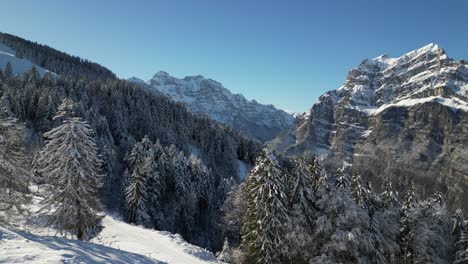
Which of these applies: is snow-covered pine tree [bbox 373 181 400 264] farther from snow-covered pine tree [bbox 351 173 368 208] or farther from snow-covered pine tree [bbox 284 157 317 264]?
snow-covered pine tree [bbox 284 157 317 264]

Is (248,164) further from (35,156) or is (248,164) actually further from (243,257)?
(243,257)

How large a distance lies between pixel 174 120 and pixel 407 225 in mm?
121152

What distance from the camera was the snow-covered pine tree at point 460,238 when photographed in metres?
39.0

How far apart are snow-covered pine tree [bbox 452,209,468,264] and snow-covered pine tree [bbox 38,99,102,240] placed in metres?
35.9

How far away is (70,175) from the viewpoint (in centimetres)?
2864

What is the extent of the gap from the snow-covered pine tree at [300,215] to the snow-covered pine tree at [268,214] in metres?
0.78

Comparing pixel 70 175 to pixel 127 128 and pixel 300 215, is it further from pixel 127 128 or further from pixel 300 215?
pixel 127 128

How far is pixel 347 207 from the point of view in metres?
30.9

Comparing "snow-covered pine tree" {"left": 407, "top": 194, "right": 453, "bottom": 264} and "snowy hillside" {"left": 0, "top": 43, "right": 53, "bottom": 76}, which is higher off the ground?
"snowy hillside" {"left": 0, "top": 43, "right": 53, "bottom": 76}

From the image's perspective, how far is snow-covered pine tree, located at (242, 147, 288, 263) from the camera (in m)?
30.9

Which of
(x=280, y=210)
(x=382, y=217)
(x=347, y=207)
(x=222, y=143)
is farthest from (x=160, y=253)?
(x=222, y=143)

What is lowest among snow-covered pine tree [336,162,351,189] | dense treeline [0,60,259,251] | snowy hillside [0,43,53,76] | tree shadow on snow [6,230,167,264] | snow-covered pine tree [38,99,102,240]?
tree shadow on snow [6,230,167,264]

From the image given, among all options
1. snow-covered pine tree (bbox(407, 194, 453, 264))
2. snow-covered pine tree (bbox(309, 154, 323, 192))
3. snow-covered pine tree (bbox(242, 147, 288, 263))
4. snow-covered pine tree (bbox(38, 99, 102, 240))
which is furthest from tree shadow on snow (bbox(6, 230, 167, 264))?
snow-covered pine tree (bbox(407, 194, 453, 264))

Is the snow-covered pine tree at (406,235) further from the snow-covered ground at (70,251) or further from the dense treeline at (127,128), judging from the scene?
the dense treeline at (127,128)
